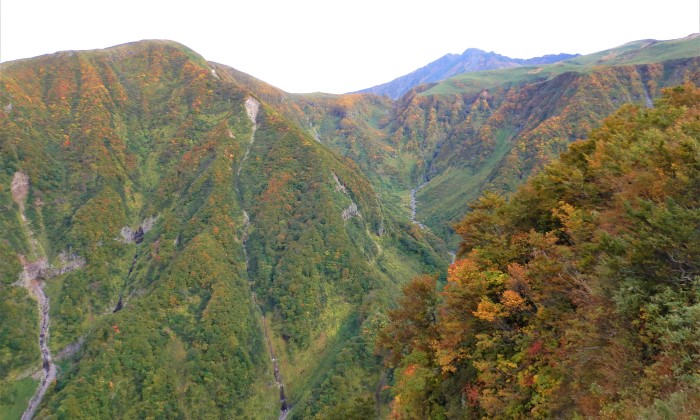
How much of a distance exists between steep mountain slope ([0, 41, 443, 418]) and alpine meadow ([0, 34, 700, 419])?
745mm

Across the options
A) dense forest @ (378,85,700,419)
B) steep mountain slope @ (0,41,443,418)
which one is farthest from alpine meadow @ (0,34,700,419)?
steep mountain slope @ (0,41,443,418)

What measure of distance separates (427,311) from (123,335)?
4321 inches

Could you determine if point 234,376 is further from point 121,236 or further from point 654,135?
point 654,135

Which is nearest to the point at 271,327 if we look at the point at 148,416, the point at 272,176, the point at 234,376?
the point at 234,376

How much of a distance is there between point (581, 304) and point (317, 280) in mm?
126075

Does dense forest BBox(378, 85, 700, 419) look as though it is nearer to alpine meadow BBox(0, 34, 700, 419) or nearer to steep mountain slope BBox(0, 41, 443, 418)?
alpine meadow BBox(0, 34, 700, 419)

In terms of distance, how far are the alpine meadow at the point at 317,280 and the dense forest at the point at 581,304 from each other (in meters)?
0.12

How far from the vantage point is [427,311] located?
1324 inches

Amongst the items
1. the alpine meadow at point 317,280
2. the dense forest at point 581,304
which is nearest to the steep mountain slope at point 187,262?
the alpine meadow at point 317,280

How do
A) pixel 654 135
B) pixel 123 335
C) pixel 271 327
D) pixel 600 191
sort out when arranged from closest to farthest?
pixel 654 135, pixel 600 191, pixel 123 335, pixel 271 327

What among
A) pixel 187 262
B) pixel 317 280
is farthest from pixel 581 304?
pixel 187 262

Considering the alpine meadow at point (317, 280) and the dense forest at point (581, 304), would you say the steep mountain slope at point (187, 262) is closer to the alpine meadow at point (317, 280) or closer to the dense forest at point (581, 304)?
the alpine meadow at point (317, 280)

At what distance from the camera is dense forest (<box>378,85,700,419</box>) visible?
14.6 metres

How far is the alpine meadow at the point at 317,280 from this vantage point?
55.4ft
